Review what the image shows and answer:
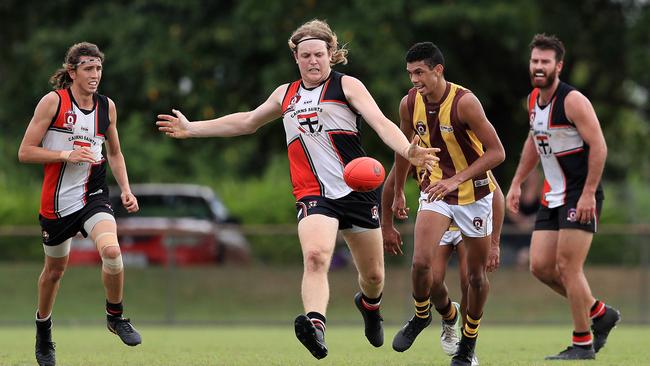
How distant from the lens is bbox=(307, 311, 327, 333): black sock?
7.69m

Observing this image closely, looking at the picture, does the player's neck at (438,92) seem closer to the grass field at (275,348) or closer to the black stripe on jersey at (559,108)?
the black stripe on jersey at (559,108)

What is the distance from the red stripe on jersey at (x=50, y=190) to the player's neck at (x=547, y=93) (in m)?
3.86

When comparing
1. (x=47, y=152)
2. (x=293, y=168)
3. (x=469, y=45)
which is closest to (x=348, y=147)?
(x=293, y=168)

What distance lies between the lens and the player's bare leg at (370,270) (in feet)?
28.0

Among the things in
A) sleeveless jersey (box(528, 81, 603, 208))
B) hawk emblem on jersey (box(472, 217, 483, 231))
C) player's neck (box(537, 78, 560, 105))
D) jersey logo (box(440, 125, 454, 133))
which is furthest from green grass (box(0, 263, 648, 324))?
jersey logo (box(440, 125, 454, 133))

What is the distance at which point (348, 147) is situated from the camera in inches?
332

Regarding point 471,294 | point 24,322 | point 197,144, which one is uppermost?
point 471,294

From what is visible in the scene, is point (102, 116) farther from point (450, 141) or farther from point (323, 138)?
point (450, 141)

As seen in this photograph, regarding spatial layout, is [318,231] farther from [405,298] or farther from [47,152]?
[405,298]

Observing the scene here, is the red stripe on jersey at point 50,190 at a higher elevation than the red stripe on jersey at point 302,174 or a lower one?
lower

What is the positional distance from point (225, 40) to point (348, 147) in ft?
42.4

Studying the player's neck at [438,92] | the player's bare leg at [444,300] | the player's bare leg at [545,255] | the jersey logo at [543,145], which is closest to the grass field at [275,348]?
the player's bare leg at [444,300]

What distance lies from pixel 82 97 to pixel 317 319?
8.92 feet

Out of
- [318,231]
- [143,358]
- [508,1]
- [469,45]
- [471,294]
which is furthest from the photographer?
[469,45]
